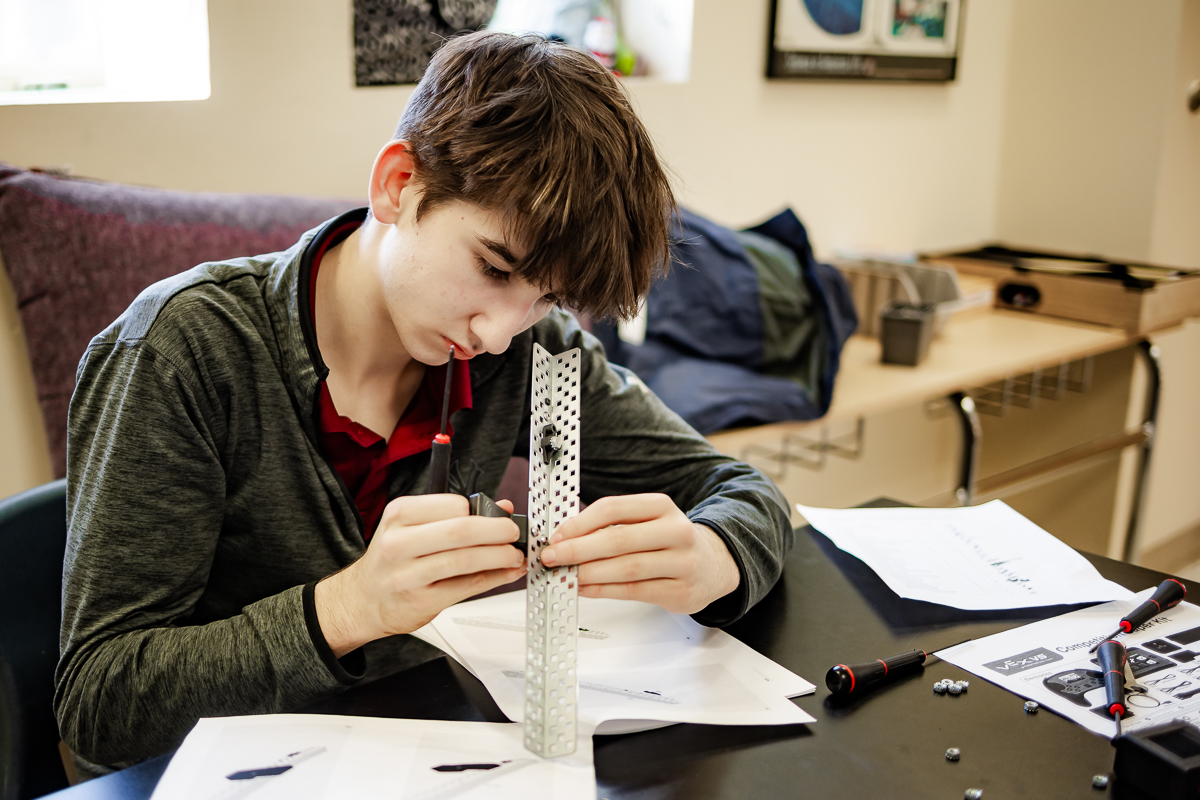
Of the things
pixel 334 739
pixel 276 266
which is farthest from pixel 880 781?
pixel 276 266

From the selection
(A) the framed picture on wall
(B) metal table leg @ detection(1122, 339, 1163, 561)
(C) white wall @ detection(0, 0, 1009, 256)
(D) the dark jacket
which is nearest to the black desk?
(C) white wall @ detection(0, 0, 1009, 256)

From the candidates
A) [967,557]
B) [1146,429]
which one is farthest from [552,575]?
[1146,429]

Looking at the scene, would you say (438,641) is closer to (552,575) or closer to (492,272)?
(552,575)

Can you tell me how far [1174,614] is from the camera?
91cm

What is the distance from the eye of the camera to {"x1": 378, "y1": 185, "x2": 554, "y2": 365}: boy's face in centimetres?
77

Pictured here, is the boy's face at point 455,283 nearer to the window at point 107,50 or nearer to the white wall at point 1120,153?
the window at point 107,50

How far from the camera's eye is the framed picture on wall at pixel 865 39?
2.29 m

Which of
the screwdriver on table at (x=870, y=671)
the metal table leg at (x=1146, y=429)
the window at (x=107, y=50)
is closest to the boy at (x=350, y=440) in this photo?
the screwdriver on table at (x=870, y=671)

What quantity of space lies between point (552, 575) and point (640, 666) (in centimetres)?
16

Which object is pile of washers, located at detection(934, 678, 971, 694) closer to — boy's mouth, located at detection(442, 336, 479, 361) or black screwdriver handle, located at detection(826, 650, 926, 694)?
black screwdriver handle, located at detection(826, 650, 926, 694)

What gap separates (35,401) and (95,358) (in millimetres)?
771

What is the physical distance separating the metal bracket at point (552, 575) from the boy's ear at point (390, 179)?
0.22 meters

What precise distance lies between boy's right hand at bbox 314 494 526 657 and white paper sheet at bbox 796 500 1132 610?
0.46 m

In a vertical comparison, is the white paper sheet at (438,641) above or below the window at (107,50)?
below
